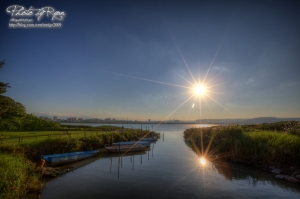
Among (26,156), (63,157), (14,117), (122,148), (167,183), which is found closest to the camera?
(167,183)

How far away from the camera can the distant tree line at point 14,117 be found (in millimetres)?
23353

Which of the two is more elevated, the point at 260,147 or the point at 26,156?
the point at 260,147

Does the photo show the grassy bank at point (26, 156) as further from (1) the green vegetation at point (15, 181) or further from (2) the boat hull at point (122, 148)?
(2) the boat hull at point (122, 148)

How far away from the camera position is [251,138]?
2583cm

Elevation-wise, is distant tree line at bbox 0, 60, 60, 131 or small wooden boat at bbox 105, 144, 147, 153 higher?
distant tree line at bbox 0, 60, 60, 131

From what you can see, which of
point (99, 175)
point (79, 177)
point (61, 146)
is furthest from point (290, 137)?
point (61, 146)

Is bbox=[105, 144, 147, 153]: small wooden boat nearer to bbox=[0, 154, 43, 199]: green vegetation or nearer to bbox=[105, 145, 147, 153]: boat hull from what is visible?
bbox=[105, 145, 147, 153]: boat hull

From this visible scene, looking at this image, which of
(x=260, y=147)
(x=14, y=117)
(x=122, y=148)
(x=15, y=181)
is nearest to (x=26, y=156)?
(x=15, y=181)

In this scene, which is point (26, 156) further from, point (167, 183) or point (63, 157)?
point (167, 183)

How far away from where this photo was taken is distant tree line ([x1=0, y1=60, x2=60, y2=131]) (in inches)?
919

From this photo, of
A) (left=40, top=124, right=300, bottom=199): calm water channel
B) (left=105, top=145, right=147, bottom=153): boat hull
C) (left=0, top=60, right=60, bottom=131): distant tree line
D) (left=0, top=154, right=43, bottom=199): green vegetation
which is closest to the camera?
(left=0, top=154, right=43, bottom=199): green vegetation

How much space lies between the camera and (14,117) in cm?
3025

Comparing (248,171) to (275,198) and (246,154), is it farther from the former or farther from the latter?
(275,198)

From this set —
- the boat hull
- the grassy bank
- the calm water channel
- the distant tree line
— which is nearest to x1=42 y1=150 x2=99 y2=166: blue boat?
the grassy bank
